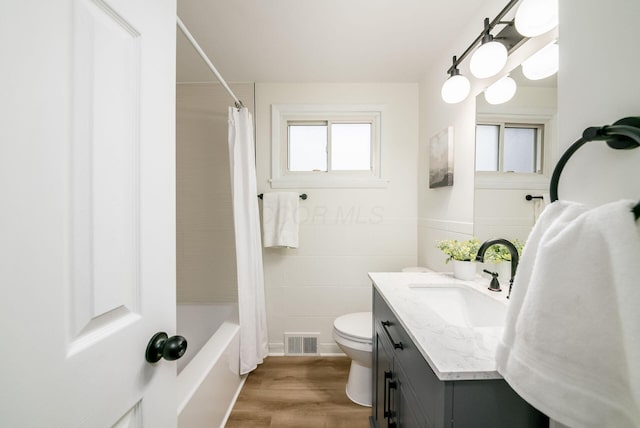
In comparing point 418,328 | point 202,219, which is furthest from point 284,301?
point 418,328

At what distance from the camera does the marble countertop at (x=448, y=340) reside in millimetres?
→ 569

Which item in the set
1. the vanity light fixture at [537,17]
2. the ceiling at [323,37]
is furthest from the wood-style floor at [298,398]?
the ceiling at [323,37]

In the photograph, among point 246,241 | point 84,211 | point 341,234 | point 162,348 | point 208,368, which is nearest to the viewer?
point 84,211

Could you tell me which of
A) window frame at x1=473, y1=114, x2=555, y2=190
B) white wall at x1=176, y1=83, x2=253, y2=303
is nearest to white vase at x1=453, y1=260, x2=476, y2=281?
window frame at x1=473, y1=114, x2=555, y2=190

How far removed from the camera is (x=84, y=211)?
15.2 inches

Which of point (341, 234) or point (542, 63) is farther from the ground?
point (542, 63)

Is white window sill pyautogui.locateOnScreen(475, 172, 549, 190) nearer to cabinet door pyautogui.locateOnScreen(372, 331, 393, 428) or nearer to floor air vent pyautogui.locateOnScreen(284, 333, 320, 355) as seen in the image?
cabinet door pyautogui.locateOnScreen(372, 331, 393, 428)

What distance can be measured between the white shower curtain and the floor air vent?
A: 0.27m

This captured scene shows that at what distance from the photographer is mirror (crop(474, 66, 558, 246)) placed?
865 millimetres

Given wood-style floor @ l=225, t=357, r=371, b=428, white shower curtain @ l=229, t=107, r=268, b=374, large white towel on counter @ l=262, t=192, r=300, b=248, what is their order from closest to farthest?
wood-style floor @ l=225, t=357, r=371, b=428
white shower curtain @ l=229, t=107, r=268, b=374
large white towel on counter @ l=262, t=192, r=300, b=248

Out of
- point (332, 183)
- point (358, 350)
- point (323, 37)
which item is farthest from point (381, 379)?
point (323, 37)

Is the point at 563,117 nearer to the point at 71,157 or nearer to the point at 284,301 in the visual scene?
the point at 71,157

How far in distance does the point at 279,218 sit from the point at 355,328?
38.4 inches

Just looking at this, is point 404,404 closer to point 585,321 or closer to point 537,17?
point 585,321
